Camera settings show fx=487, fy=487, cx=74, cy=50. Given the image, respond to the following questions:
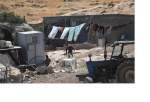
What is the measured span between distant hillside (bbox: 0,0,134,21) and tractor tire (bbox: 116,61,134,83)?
2357cm

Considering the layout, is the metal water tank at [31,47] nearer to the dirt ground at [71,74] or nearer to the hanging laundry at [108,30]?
the dirt ground at [71,74]

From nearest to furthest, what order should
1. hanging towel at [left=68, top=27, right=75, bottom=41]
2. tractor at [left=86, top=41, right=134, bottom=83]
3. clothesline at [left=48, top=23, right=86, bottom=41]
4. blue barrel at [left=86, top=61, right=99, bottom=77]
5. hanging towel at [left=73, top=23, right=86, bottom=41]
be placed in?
tractor at [left=86, top=41, right=134, bottom=83] < blue barrel at [left=86, top=61, right=99, bottom=77] < hanging towel at [left=73, top=23, right=86, bottom=41] < clothesline at [left=48, top=23, right=86, bottom=41] < hanging towel at [left=68, top=27, right=75, bottom=41]

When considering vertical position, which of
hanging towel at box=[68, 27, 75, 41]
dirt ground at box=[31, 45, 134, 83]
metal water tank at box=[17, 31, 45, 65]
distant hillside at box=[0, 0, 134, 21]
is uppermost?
distant hillside at box=[0, 0, 134, 21]

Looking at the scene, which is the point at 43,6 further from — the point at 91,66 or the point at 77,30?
the point at 91,66

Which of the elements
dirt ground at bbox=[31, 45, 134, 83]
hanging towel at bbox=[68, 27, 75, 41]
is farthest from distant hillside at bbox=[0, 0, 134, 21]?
dirt ground at bbox=[31, 45, 134, 83]

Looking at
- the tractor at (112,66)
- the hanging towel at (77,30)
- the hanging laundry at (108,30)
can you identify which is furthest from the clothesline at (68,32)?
the tractor at (112,66)

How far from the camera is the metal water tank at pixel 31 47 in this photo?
1686cm

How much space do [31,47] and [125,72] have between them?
635 centimetres

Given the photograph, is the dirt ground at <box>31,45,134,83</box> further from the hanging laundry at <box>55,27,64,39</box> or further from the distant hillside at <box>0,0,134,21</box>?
the distant hillside at <box>0,0,134,21</box>

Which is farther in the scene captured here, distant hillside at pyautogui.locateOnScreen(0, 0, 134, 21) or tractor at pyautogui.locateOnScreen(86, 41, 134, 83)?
distant hillside at pyautogui.locateOnScreen(0, 0, 134, 21)

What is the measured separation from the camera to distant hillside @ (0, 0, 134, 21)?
118 feet
